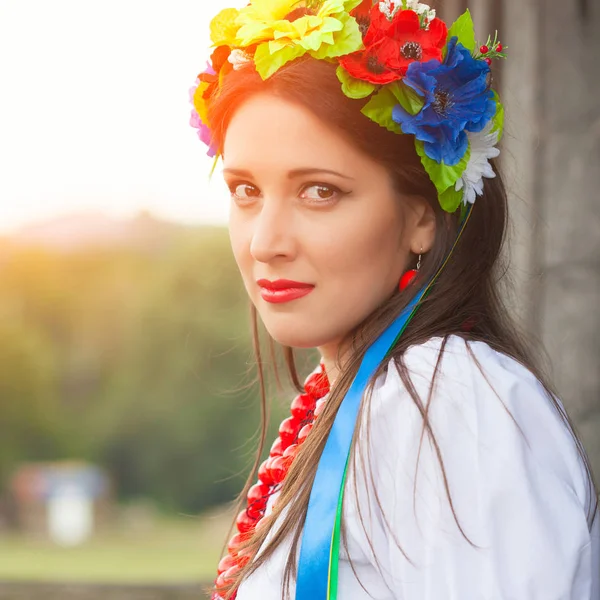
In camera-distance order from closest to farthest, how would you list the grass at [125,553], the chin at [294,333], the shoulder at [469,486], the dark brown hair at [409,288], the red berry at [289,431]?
1. the shoulder at [469,486]
2. the dark brown hair at [409,288]
3. the chin at [294,333]
4. the red berry at [289,431]
5. the grass at [125,553]

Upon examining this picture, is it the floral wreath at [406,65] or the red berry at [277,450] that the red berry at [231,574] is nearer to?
the red berry at [277,450]

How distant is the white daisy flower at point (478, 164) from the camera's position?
130cm

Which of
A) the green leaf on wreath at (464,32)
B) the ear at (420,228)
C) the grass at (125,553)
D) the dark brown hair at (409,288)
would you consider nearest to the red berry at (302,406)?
the dark brown hair at (409,288)

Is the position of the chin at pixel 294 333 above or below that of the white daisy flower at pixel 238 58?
below

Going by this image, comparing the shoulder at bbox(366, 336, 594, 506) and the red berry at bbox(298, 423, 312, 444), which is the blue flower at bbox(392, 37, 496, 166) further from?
the red berry at bbox(298, 423, 312, 444)

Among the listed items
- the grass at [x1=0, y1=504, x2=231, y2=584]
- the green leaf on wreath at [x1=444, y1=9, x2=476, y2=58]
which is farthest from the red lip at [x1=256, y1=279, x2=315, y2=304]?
the grass at [x1=0, y1=504, x2=231, y2=584]

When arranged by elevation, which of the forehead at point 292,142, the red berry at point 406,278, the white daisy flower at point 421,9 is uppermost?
the white daisy flower at point 421,9

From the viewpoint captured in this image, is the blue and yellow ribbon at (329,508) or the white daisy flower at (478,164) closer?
the blue and yellow ribbon at (329,508)

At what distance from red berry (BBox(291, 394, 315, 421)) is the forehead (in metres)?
0.45

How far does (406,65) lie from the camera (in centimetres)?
125

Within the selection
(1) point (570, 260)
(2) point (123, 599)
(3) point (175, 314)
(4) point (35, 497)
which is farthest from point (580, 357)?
(3) point (175, 314)

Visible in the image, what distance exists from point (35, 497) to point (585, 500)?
12.9 meters

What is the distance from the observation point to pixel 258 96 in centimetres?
129

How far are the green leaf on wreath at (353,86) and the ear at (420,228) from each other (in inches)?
6.7
